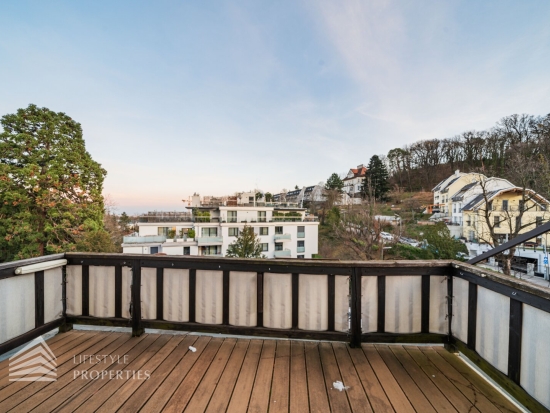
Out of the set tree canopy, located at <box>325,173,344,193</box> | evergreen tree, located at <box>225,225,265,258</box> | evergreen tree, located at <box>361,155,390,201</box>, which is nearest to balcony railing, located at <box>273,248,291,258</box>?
evergreen tree, located at <box>225,225,265,258</box>

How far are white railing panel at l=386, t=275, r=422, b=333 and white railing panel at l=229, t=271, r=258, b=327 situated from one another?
1141 millimetres

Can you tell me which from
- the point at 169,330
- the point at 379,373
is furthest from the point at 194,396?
the point at 379,373

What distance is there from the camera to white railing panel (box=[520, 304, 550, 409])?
1080 mm

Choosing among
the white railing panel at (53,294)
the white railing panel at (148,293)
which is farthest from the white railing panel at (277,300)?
the white railing panel at (53,294)

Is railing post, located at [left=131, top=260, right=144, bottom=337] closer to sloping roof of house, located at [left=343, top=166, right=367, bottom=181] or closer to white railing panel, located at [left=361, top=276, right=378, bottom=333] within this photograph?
→ white railing panel, located at [left=361, top=276, right=378, bottom=333]

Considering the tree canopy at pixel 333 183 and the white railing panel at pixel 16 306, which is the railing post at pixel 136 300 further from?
the tree canopy at pixel 333 183

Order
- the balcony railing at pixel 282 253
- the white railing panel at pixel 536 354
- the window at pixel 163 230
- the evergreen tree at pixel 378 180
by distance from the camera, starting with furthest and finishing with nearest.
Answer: the evergreen tree at pixel 378 180, the balcony railing at pixel 282 253, the window at pixel 163 230, the white railing panel at pixel 536 354

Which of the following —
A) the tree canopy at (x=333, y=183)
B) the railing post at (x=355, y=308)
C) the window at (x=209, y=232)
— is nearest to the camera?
the railing post at (x=355, y=308)

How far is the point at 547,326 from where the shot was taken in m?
1.08

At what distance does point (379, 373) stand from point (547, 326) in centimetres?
95

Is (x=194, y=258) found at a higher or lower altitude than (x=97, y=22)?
lower

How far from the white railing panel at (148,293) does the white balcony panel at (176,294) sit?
0.33 feet

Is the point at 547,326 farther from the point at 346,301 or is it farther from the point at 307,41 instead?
the point at 307,41

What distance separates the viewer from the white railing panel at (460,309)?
1.66 metres
